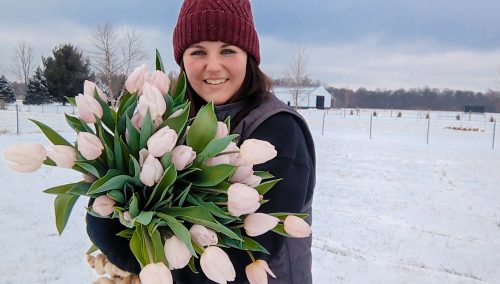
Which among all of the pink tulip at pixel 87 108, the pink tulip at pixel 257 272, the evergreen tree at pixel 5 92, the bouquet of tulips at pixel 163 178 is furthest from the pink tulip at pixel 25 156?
the evergreen tree at pixel 5 92

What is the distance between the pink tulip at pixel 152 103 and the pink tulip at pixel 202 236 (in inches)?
10.5

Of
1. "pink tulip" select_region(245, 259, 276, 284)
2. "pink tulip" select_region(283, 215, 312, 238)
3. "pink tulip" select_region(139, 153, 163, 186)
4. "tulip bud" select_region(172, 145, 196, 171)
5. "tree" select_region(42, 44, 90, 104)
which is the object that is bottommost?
"pink tulip" select_region(245, 259, 276, 284)

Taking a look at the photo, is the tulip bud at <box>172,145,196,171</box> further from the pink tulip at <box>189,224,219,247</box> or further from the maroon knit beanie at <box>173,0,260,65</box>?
the maroon knit beanie at <box>173,0,260,65</box>

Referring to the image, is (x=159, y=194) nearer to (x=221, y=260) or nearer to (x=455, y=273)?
(x=221, y=260)

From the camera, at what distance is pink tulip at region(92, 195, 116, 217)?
0.89 m

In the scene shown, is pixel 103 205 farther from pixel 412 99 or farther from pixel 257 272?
pixel 412 99

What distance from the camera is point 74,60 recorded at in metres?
36.2

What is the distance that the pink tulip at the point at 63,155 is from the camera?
2.92 ft

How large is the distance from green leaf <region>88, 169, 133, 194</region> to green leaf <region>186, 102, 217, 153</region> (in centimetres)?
16

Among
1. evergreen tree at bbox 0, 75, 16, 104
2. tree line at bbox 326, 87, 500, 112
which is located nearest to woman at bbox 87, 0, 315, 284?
evergreen tree at bbox 0, 75, 16, 104

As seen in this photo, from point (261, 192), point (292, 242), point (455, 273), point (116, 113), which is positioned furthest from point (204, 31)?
point (455, 273)

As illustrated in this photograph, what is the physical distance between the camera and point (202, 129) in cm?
94

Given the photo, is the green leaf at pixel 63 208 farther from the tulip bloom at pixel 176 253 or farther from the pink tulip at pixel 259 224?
the pink tulip at pixel 259 224

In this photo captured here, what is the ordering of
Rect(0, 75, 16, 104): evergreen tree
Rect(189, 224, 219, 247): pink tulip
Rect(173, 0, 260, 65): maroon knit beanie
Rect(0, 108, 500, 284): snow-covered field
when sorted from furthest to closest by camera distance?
Rect(0, 75, 16, 104): evergreen tree, Rect(0, 108, 500, 284): snow-covered field, Rect(173, 0, 260, 65): maroon knit beanie, Rect(189, 224, 219, 247): pink tulip
